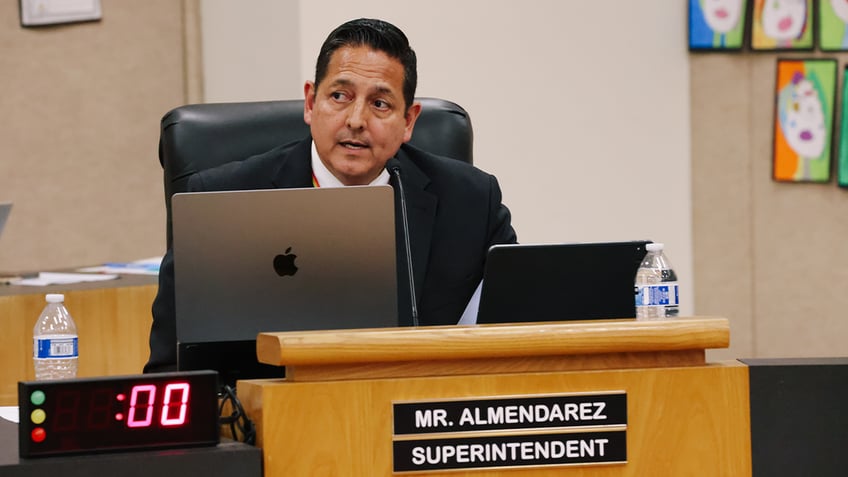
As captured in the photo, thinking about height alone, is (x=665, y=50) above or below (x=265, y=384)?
above

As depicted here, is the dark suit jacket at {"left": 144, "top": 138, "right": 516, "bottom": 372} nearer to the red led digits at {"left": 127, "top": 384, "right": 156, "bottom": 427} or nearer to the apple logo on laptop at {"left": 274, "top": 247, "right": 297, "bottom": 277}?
the apple logo on laptop at {"left": 274, "top": 247, "right": 297, "bottom": 277}

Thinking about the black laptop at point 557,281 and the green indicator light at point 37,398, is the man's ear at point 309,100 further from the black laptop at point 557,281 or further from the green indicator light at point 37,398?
the green indicator light at point 37,398

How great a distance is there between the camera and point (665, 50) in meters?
Answer: 4.34

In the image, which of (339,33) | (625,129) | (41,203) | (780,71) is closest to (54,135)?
(41,203)

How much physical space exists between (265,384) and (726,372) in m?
0.55

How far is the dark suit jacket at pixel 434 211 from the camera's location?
2.37 m

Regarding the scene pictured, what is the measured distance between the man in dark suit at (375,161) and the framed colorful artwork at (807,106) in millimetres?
2338

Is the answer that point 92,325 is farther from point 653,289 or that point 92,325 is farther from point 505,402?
point 505,402

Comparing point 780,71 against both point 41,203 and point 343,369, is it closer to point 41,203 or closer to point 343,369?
point 41,203

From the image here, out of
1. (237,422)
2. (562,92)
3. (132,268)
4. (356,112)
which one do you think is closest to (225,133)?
(356,112)

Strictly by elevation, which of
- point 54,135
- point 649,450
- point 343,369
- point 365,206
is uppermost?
point 54,135

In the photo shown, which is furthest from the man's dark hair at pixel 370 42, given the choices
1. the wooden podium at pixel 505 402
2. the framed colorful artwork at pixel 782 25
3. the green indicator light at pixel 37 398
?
the framed colorful artwork at pixel 782 25

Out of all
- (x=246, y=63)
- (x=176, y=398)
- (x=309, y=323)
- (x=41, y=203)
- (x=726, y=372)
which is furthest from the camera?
(x=41, y=203)

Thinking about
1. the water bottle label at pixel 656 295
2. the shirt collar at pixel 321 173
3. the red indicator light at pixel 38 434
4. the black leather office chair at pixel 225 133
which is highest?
the black leather office chair at pixel 225 133
